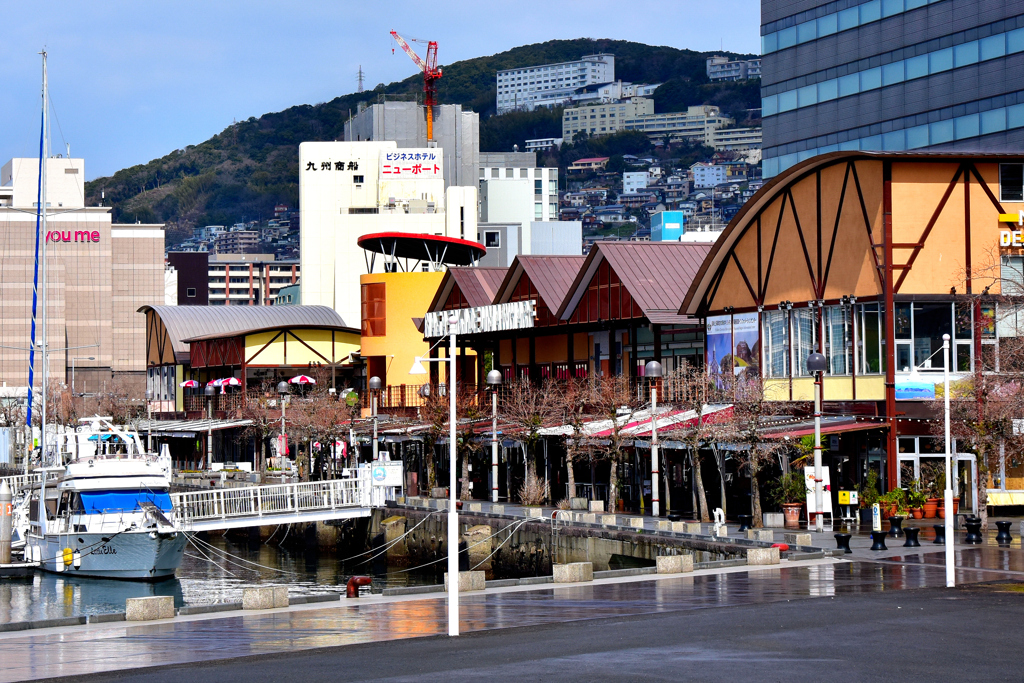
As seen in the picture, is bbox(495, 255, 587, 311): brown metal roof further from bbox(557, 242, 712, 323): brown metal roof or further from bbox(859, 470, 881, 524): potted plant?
bbox(859, 470, 881, 524): potted plant

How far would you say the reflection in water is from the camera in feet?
167

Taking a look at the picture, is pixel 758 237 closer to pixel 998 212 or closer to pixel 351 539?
pixel 998 212

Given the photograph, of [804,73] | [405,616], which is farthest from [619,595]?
[804,73]

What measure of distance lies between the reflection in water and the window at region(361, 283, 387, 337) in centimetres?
2536

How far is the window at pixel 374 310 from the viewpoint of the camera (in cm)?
9344

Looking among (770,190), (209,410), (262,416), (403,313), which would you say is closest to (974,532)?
(770,190)

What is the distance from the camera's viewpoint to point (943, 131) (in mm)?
102062

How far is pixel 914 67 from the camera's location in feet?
340

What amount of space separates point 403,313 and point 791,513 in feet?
156

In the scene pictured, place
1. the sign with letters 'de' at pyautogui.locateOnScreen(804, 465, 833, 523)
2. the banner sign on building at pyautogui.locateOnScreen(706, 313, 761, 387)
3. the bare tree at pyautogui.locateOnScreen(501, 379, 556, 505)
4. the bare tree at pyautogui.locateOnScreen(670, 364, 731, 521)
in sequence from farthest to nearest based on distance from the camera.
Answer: the bare tree at pyautogui.locateOnScreen(501, 379, 556, 505), the banner sign on building at pyautogui.locateOnScreen(706, 313, 761, 387), the bare tree at pyautogui.locateOnScreen(670, 364, 731, 521), the sign with letters 'de' at pyautogui.locateOnScreen(804, 465, 833, 523)

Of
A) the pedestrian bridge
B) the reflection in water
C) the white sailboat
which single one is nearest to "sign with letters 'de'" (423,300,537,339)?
the reflection in water

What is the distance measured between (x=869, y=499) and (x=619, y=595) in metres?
19.8

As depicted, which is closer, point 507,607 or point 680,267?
point 507,607

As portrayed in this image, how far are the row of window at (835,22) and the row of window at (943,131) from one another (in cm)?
878
